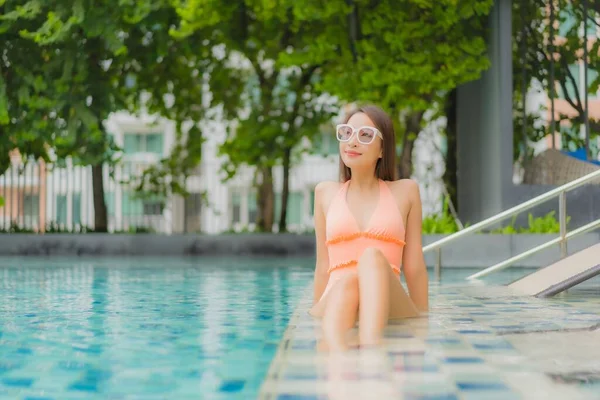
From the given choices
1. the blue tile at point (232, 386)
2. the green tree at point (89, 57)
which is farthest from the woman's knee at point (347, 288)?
the green tree at point (89, 57)

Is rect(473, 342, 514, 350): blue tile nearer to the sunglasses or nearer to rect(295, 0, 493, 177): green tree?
the sunglasses

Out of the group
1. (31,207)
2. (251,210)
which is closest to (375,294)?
(31,207)

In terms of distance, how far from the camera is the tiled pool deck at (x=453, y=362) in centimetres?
450

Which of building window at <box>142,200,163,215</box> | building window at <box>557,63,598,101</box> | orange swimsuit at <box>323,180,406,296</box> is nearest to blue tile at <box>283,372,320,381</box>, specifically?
orange swimsuit at <box>323,180,406,296</box>

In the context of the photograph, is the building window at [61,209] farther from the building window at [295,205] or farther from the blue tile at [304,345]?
the building window at [295,205]

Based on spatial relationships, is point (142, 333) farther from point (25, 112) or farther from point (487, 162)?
point (25, 112)

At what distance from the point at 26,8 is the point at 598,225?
526 inches

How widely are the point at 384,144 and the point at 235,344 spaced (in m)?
1.60

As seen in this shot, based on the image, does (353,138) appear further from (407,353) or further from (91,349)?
(91,349)

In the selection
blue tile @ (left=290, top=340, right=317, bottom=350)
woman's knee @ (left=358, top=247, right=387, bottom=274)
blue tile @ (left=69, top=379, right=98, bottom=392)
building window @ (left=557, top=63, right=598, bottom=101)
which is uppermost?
building window @ (left=557, top=63, right=598, bottom=101)

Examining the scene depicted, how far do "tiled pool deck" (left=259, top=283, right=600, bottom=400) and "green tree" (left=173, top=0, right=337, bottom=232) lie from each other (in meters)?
14.0

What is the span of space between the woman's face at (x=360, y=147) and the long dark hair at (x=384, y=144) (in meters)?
0.03

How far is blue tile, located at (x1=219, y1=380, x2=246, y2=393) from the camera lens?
4.72 m

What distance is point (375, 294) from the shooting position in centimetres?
594
